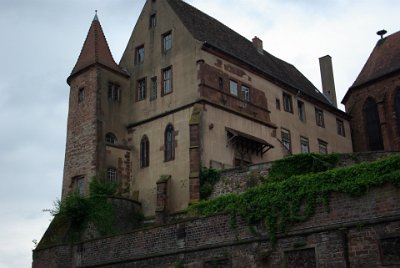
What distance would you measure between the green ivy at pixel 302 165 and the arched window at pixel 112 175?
9.94m

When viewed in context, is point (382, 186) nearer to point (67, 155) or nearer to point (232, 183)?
point (232, 183)

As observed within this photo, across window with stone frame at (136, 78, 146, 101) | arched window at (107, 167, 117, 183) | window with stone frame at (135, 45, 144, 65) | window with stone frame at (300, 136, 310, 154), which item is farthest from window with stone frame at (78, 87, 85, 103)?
window with stone frame at (300, 136, 310, 154)

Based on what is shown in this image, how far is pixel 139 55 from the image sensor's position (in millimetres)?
38000

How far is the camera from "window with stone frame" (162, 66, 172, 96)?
35.2 metres

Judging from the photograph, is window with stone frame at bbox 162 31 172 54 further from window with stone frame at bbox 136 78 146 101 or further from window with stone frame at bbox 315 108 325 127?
window with stone frame at bbox 315 108 325 127

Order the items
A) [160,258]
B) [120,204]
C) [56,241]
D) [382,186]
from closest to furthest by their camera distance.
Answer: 1. [382,186]
2. [160,258]
3. [56,241]
4. [120,204]

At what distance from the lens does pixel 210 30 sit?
125 ft

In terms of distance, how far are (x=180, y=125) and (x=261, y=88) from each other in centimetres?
708

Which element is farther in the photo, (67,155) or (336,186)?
(67,155)

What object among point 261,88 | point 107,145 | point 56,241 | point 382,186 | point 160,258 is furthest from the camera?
point 261,88

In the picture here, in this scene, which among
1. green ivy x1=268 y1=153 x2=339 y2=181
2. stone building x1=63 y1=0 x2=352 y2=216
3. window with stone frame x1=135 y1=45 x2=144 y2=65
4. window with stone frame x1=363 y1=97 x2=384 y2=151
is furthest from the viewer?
window with stone frame x1=363 y1=97 x2=384 y2=151

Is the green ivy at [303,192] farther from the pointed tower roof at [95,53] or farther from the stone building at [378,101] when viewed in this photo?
the stone building at [378,101]

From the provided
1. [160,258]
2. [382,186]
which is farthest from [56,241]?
[382,186]

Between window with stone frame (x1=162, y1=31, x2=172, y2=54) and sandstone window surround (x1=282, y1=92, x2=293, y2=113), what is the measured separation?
8.83 m
